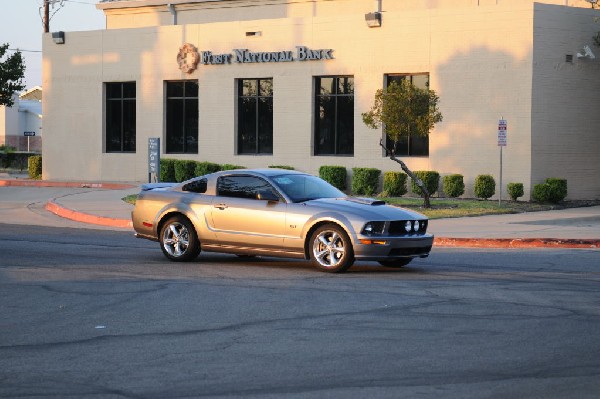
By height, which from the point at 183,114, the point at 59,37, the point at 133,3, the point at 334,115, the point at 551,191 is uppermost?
the point at 133,3

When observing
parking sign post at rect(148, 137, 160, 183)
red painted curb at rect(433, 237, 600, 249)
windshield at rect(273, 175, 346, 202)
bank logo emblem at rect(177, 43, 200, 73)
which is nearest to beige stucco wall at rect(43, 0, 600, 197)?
bank logo emblem at rect(177, 43, 200, 73)

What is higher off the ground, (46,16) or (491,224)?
(46,16)

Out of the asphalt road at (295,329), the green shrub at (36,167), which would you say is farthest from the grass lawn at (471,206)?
the green shrub at (36,167)

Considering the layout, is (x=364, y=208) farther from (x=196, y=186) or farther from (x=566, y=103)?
(x=566, y=103)

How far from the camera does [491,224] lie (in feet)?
83.5

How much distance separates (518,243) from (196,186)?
7.03 meters

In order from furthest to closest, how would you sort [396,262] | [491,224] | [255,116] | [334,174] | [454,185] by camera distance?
[255,116], [334,174], [454,185], [491,224], [396,262]

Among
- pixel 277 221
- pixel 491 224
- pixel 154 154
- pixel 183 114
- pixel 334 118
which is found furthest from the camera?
pixel 183 114

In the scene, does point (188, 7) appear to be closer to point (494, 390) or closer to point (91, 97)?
point (91, 97)

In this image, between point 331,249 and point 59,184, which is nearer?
point 331,249

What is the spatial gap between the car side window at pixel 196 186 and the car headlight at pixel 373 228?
3039mm

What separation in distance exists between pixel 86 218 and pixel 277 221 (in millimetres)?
12434

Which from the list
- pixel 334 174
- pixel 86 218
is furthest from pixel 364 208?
pixel 334 174

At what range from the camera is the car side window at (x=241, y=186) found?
54.9 ft
